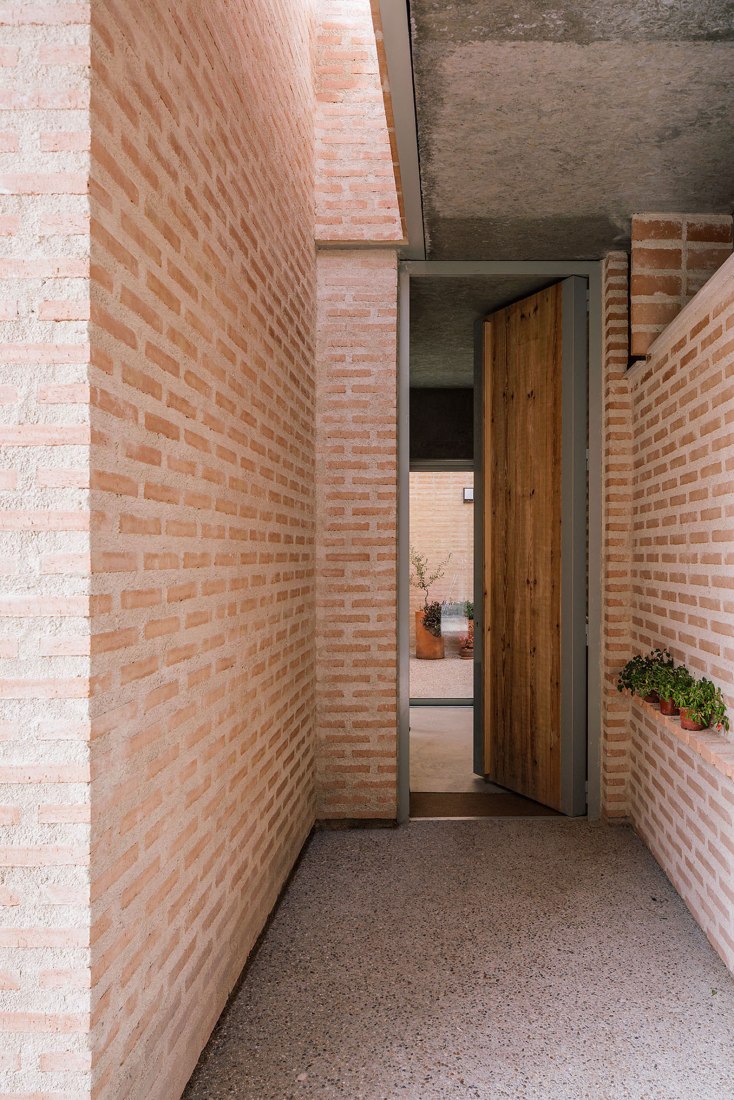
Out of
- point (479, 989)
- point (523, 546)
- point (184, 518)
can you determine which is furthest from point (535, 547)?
point (184, 518)

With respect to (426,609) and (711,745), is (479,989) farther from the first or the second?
(426,609)

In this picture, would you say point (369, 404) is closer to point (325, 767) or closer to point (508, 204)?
point (508, 204)

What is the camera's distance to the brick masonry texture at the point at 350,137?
3.89m

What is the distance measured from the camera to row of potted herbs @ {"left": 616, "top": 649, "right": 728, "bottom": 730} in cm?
273

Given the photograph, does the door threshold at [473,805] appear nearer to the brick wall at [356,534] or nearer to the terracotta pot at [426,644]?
the brick wall at [356,534]

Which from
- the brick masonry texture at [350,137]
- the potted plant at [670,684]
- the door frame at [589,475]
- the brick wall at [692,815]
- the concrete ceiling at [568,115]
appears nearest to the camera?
the concrete ceiling at [568,115]

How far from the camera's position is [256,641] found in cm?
268

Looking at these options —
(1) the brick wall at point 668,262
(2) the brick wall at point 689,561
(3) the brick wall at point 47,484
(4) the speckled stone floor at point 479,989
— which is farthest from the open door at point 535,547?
(3) the brick wall at point 47,484

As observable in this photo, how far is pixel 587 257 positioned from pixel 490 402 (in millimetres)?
1030

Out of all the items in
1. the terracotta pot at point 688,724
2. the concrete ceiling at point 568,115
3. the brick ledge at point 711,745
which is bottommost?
the brick ledge at point 711,745

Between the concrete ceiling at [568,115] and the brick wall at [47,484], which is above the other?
the concrete ceiling at [568,115]

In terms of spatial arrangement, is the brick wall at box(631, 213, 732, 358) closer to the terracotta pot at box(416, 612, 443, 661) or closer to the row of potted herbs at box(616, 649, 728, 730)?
the row of potted herbs at box(616, 649, 728, 730)

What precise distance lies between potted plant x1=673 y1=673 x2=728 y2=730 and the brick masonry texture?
2.58 m

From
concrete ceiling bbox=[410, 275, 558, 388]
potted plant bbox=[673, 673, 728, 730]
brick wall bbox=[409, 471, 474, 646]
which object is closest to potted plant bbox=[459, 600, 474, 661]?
brick wall bbox=[409, 471, 474, 646]
